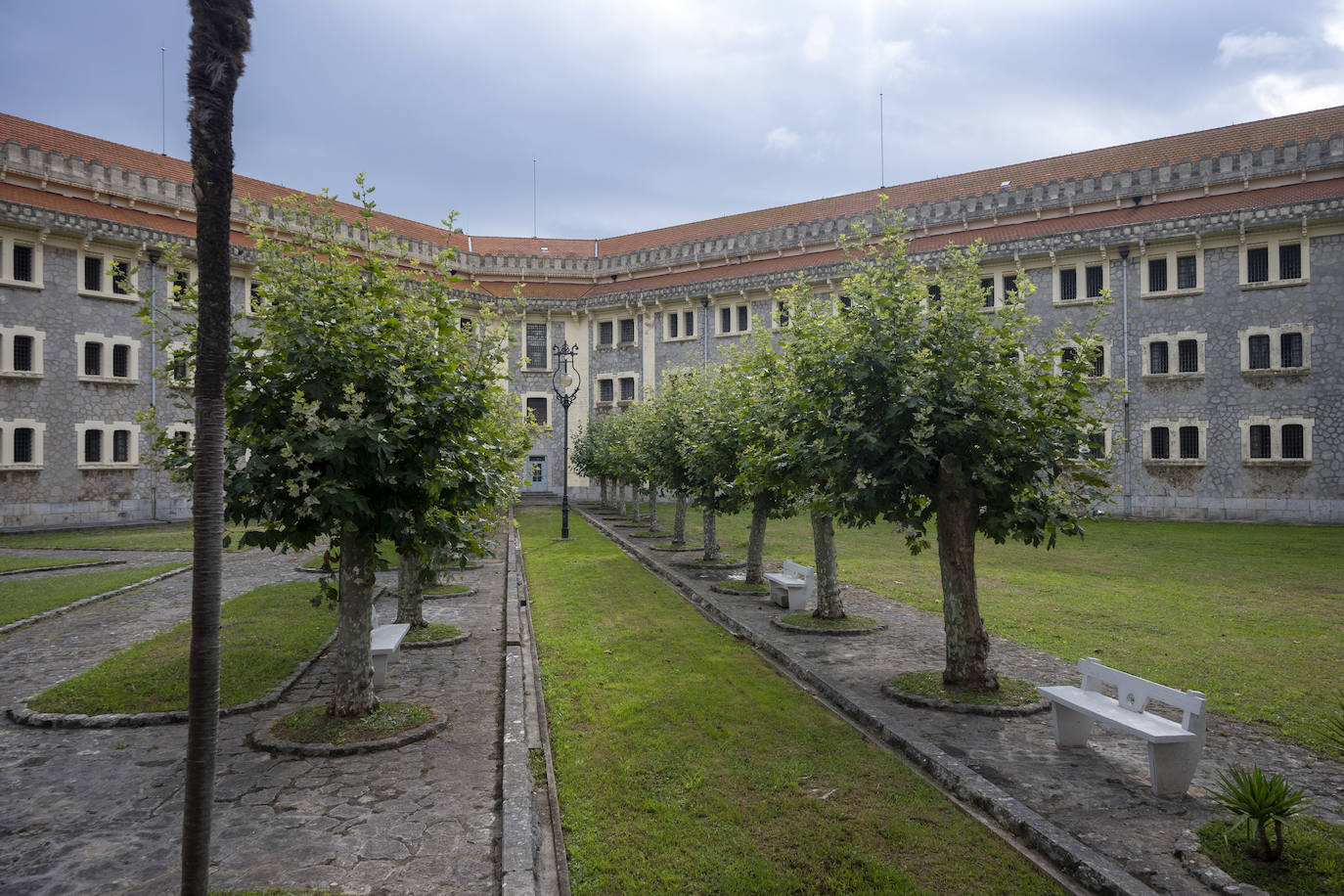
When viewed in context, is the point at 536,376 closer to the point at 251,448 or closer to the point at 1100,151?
the point at 1100,151

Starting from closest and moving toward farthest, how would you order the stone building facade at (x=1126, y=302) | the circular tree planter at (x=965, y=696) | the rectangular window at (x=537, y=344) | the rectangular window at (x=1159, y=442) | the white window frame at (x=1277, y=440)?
1. the circular tree planter at (x=965, y=696)
2. the stone building facade at (x=1126, y=302)
3. the white window frame at (x=1277, y=440)
4. the rectangular window at (x=1159, y=442)
5. the rectangular window at (x=537, y=344)

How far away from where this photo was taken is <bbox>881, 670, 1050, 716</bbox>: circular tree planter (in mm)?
8086

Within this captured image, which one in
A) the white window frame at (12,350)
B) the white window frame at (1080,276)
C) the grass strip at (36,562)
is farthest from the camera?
the white window frame at (1080,276)

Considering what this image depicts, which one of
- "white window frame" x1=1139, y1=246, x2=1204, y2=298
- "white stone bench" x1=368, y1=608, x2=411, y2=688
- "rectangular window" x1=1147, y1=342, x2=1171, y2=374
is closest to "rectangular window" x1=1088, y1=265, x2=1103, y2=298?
"white window frame" x1=1139, y1=246, x2=1204, y2=298

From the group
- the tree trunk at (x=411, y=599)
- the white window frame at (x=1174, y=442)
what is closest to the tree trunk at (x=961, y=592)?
the tree trunk at (x=411, y=599)

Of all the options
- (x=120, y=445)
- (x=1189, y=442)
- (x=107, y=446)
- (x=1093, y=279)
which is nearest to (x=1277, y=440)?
(x=1189, y=442)

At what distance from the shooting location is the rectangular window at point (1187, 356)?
109 feet

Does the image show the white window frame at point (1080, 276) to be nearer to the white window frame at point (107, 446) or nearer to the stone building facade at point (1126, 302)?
the stone building facade at point (1126, 302)

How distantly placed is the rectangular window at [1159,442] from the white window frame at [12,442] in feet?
146

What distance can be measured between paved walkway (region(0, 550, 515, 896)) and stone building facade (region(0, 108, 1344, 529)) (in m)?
22.9

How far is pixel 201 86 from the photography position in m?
3.97

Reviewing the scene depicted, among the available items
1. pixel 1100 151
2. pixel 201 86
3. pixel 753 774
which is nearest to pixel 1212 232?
pixel 1100 151

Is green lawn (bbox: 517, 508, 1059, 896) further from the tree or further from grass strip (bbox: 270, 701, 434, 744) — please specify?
the tree

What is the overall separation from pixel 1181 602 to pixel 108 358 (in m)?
37.7
